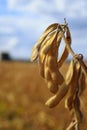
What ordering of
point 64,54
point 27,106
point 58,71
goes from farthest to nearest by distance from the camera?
point 27,106, point 64,54, point 58,71

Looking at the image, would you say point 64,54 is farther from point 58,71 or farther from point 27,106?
point 27,106

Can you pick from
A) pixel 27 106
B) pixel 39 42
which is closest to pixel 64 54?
pixel 39 42

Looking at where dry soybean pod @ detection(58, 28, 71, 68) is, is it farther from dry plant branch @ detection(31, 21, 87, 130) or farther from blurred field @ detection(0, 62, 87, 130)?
blurred field @ detection(0, 62, 87, 130)

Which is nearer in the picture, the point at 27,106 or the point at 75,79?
the point at 75,79

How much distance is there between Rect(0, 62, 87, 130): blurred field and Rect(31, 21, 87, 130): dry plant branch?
16.7 ft

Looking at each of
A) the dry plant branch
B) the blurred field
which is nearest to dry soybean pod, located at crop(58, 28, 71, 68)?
the dry plant branch

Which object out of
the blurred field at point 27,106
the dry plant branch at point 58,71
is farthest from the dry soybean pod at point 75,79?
the blurred field at point 27,106

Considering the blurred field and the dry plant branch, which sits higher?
the dry plant branch

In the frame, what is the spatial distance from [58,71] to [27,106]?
8849mm

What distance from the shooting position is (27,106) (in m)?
10.1

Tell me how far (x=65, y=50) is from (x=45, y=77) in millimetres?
120

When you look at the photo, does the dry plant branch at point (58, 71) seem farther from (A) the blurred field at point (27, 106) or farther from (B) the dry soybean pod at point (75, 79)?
(A) the blurred field at point (27, 106)

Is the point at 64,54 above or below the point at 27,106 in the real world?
above

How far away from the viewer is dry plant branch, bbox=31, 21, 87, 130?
1.24 m
